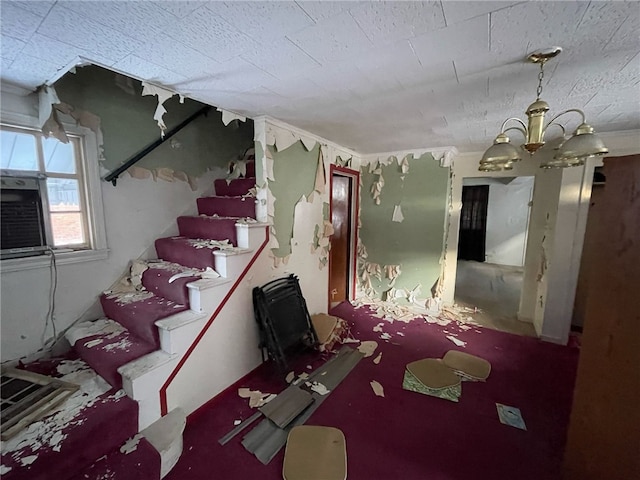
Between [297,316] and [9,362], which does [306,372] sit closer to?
[297,316]

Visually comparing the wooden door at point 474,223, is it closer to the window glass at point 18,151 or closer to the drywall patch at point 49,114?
the drywall patch at point 49,114

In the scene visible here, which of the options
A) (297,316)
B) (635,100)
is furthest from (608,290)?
(297,316)

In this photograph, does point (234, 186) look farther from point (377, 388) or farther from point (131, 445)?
point (377, 388)

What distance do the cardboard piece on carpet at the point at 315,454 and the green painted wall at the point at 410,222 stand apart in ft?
8.28

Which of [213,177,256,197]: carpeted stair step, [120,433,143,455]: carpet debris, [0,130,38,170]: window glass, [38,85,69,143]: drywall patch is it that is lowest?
[120,433,143,455]: carpet debris

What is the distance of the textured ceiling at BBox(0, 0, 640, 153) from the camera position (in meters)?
0.95

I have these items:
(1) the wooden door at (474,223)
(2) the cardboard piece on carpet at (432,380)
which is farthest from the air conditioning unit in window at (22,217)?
(1) the wooden door at (474,223)

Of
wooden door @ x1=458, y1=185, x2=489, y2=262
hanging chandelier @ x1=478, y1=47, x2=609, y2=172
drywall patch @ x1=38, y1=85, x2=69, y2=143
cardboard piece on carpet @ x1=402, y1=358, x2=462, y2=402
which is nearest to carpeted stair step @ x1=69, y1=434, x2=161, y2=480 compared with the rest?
cardboard piece on carpet @ x1=402, y1=358, x2=462, y2=402

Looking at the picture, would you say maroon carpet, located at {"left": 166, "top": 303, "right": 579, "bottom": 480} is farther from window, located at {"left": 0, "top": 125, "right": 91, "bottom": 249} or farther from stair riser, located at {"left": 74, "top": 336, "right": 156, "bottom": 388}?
window, located at {"left": 0, "top": 125, "right": 91, "bottom": 249}

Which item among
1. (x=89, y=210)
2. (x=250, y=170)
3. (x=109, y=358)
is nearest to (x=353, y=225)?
(x=250, y=170)

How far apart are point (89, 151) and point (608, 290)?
3200 millimetres

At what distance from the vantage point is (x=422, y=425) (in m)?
1.81

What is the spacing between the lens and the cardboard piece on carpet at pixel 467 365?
2329 millimetres

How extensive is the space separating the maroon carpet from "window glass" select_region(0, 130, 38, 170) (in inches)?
81.7
